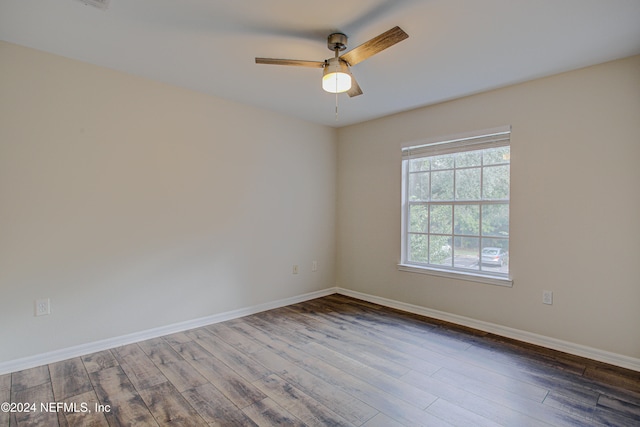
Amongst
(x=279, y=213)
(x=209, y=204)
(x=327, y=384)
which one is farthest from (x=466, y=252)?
(x=209, y=204)

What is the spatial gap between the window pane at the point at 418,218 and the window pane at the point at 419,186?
120 millimetres

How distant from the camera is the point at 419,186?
3.88 metres

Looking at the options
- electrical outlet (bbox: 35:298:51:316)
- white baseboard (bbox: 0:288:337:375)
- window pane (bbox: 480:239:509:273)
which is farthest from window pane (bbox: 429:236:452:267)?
electrical outlet (bbox: 35:298:51:316)

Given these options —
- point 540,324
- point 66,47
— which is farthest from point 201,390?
point 540,324

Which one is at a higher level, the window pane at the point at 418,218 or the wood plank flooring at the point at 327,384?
the window pane at the point at 418,218

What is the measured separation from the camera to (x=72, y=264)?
2.64 metres

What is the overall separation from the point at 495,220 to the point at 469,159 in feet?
2.29

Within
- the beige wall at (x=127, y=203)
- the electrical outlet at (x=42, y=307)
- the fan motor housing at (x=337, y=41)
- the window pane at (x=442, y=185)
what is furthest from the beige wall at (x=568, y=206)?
the electrical outlet at (x=42, y=307)

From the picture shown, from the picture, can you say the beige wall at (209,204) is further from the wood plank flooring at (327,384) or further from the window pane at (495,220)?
the wood plank flooring at (327,384)

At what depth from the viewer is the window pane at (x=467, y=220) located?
11.1 ft

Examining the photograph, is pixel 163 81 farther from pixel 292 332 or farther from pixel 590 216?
pixel 590 216

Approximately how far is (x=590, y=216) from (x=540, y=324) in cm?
104

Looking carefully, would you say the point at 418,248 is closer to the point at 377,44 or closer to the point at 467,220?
the point at 467,220

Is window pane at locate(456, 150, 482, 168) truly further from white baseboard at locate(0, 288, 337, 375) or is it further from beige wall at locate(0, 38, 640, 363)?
white baseboard at locate(0, 288, 337, 375)
